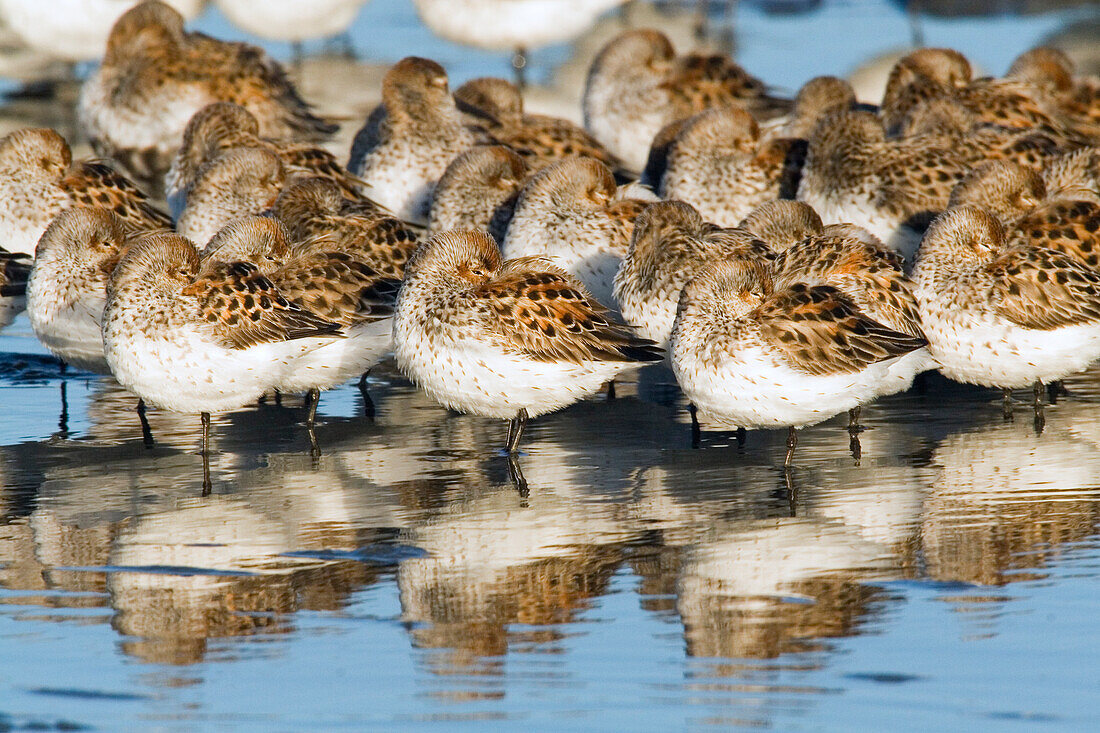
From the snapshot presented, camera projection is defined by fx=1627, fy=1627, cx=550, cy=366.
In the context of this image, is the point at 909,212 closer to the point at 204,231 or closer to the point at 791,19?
the point at 204,231

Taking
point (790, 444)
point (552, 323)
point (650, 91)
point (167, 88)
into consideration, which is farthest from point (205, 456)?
point (650, 91)

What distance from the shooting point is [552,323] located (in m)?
8.37

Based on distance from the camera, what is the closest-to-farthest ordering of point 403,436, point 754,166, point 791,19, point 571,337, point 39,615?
point 39,615, point 571,337, point 403,436, point 754,166, point 791,19

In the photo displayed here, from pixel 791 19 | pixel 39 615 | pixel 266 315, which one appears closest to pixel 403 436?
pixel 266 315

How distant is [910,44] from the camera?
74.4ft

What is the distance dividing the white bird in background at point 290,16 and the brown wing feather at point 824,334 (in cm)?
1424

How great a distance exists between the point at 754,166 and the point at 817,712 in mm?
7575

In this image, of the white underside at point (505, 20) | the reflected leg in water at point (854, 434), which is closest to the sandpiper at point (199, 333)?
the reflected leg in water at point (854, 434)

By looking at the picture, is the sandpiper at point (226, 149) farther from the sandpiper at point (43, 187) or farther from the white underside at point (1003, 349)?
the white underside at point (1003, 349)

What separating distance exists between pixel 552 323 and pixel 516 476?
81 centimetres

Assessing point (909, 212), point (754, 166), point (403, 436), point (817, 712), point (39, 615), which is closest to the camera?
point (817, 712)

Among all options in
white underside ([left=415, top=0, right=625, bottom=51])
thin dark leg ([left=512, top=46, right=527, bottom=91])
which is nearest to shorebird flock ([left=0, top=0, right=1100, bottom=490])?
white underside ([left=415, top=0, right=625, bottom=51])

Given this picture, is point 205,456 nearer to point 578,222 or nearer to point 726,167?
point 578,222

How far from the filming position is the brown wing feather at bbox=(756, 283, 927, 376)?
784 centimetres
